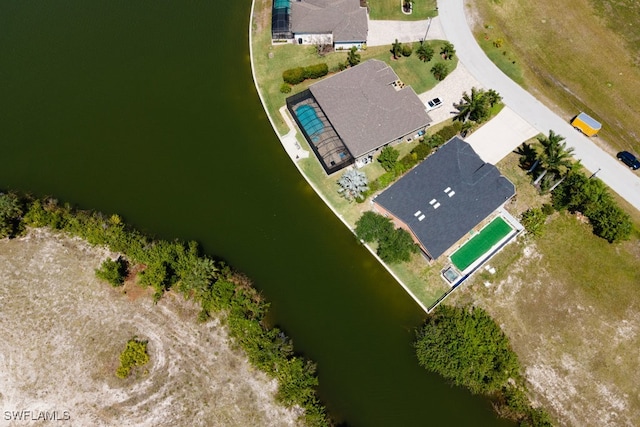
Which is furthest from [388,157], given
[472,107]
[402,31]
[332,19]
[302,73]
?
[332,19]

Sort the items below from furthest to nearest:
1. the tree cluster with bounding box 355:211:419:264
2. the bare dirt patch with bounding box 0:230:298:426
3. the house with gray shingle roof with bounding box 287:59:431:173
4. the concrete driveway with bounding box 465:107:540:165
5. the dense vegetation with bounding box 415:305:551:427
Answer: the concrete driveway with bounding box 465:107:540:165 → the house with gray shingle roof with bounding box 287:59:431:173 → the tree cluster with bounding box 355:211:419:264 → the dense vegetation with bounding box 415:305:551:427 → the bare dirt patch with bounding box 0:230:298:426

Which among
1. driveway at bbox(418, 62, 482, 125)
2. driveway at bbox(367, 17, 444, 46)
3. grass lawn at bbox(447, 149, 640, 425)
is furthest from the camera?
driveway at bbox(367, 17, 444, 46)

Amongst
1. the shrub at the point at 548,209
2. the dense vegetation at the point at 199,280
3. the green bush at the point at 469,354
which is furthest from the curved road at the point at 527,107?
the dense vegetation at the point at 199,280

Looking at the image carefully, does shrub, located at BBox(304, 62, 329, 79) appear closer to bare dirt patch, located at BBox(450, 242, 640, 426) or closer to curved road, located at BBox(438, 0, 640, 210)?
curved road, located at BBox(438, 0, 640, 210)

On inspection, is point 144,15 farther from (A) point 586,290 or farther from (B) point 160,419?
(A) point 586,290

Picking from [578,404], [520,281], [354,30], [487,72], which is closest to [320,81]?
[354,30]

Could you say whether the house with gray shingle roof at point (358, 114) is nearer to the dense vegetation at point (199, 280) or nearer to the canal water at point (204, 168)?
the canal water at point (204, 168)

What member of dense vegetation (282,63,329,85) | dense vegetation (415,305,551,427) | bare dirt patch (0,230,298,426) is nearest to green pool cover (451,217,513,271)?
dense vegetation (415,305,551,427)

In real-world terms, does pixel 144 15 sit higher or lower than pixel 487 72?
higher
